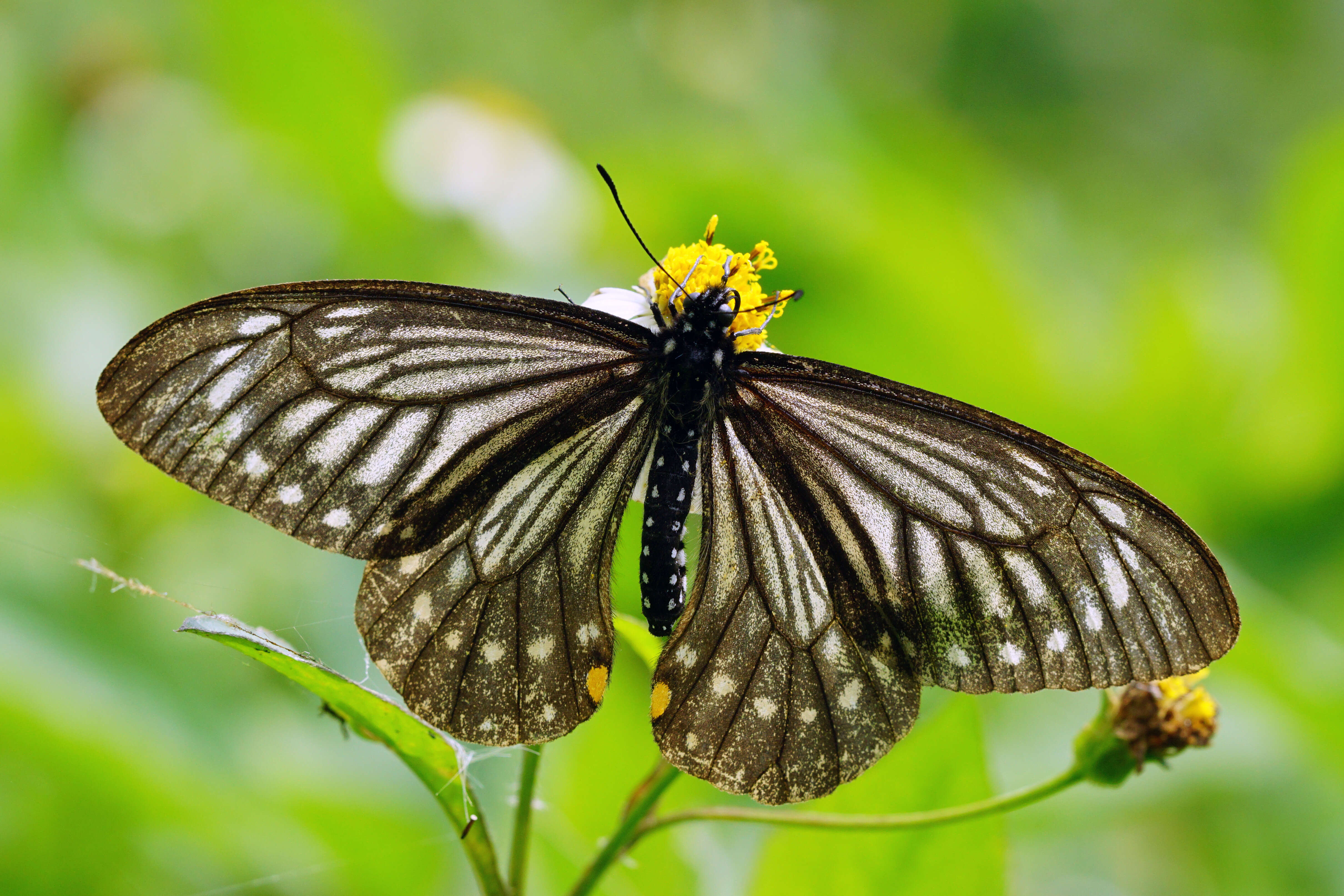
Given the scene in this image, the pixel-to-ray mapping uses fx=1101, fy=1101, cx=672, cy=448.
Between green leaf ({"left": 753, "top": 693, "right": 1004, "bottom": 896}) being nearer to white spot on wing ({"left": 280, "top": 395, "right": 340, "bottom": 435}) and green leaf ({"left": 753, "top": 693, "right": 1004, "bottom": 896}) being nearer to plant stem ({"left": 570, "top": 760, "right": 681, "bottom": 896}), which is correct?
plant stem ({"left": 570, "top": 760, "right": 681, "bottom": 896})

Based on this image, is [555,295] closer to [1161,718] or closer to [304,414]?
[304,414]

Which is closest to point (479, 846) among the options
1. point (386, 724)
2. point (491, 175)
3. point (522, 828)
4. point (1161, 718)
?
point (522, 828)

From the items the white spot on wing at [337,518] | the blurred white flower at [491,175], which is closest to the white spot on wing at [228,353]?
the white spot on wing at [337,518]

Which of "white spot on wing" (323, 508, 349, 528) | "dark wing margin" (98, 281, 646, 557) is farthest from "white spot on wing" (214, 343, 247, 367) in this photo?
"white spot on wing" (323, 508, 349, 528)

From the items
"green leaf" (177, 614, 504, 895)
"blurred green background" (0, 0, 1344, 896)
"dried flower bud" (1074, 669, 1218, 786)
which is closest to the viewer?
"green leaf" (177, 614, 504, 895)

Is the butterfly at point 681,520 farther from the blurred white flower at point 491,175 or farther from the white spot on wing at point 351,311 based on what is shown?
the blurred white flower at point 491,175

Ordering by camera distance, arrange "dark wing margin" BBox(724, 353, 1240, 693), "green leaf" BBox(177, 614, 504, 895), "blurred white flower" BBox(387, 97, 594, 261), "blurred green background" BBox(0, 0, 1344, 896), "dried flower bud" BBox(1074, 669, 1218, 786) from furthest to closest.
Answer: "blurred white flower" BBox(387, 97, 594, 261)
"blurred green background" BBox(0, 0, 1344, 896)
"dried flower bud" BBox(1074, 669, 1218, 786)
"dark wing margin" BBox(724, 353, 1240, 693)
"green leaf" BBox(177, 614, 504, 895)

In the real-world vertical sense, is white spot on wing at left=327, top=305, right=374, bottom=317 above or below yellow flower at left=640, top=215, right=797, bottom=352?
below
